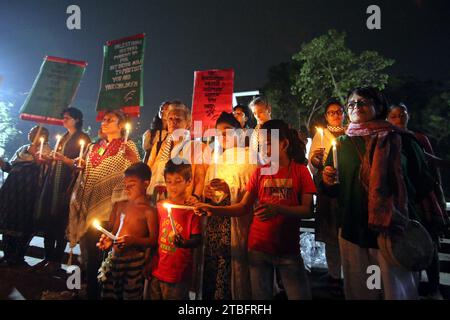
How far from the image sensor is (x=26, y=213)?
16.7 ft

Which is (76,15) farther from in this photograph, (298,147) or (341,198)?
(341,198)

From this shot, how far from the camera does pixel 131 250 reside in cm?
309

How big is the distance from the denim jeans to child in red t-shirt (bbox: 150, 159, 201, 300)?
2.07 ft

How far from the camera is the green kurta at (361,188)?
2566 mm

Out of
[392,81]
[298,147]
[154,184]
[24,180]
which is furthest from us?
[392,81]

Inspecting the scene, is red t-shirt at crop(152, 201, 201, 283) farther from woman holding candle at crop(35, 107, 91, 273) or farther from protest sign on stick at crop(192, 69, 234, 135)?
woman holding candle at crop(35, 107, 91, 273)

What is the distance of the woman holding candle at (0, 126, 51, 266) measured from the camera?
505 cm

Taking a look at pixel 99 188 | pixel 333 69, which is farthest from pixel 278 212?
pixel 333 69

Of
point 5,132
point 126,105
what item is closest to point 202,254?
point 126,105

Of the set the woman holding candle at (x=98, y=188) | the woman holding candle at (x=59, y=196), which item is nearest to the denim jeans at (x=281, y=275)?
the woman holding candle at (x=98, y=188)

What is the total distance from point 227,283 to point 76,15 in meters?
4.81

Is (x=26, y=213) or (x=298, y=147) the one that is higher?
(x=298, y=147)

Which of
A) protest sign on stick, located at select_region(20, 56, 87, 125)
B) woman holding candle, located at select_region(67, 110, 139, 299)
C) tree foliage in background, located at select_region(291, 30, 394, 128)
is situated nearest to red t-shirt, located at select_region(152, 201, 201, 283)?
woman holding candle, located at select_region(67, 110, 139, 299)
